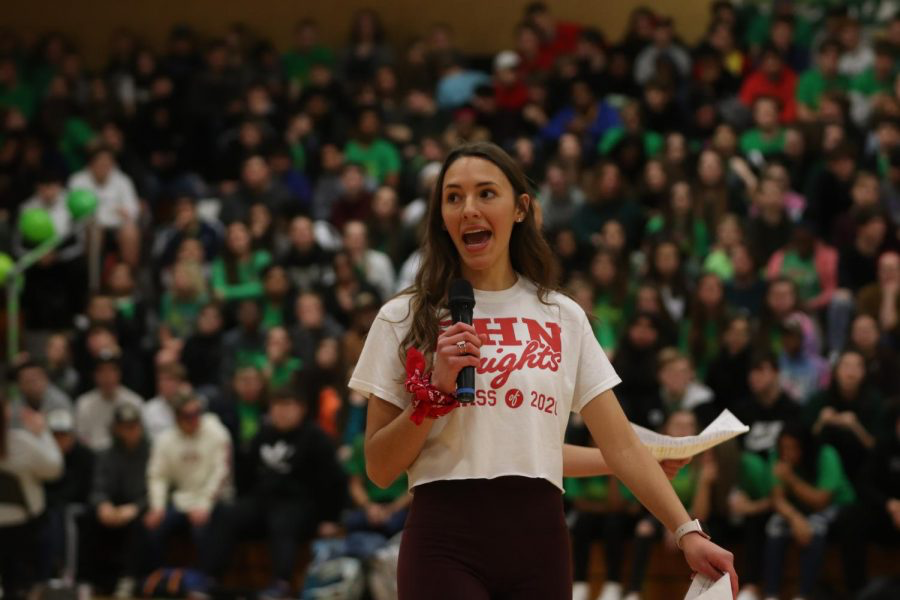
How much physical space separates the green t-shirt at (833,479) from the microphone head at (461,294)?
518cm

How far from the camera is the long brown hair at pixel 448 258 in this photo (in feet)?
9.91

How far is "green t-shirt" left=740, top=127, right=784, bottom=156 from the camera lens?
34.6ft

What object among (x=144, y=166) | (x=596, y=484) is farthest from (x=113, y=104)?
(x=596, y=484)

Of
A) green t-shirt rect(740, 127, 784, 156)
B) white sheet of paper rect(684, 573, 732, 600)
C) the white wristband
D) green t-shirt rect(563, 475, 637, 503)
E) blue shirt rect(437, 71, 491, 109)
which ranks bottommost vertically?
green t-shirt rect(563, 475, 637, 503)

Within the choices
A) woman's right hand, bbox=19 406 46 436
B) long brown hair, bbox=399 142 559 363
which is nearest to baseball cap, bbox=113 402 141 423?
woman's right hand, bbox=19 406 46 436

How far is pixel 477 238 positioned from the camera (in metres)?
3.07

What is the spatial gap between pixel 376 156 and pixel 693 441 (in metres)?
8.34

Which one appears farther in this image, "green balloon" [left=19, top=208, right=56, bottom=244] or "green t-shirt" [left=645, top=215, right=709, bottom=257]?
"green balloon" [left=19, top=208, right=56, bottom=244]

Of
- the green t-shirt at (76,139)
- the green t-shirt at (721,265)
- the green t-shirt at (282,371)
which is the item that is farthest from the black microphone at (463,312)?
the green t-shirt at (76,139)

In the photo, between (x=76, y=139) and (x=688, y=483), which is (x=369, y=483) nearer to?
(x=688, y=483)

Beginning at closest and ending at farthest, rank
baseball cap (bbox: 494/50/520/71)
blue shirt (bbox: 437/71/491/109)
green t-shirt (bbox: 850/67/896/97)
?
green t-shirt (bbox: 850/67/896/97), blue shirt (bbox: 437/71/491/109), baseball cap (bbox: 494/50/520/71)

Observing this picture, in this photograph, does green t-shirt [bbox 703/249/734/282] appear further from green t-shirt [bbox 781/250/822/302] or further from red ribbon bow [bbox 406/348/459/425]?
red ribbon bow [bbox 406/348/459/425]

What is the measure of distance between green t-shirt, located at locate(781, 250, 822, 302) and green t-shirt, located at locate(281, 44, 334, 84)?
5555mm

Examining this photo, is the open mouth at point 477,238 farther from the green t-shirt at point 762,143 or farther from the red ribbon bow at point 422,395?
the green t-shirt at point 762,143
